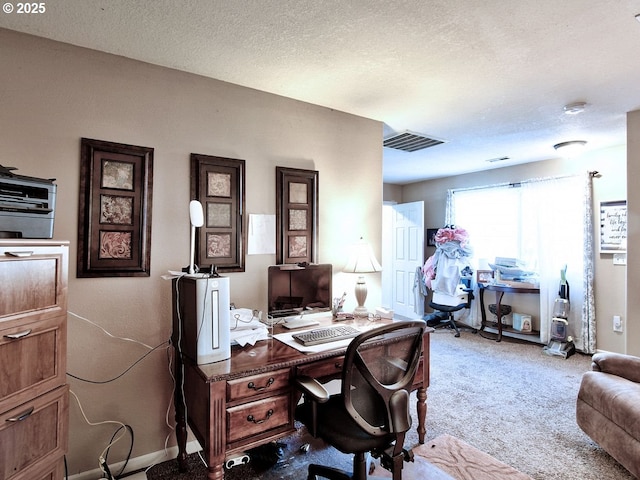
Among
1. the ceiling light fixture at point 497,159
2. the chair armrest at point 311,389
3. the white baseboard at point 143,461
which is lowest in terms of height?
the white baseboard at point 143,461

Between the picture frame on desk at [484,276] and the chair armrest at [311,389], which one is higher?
the picture frame on desk at [484,276]

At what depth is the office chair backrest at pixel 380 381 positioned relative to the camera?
4.70 feet

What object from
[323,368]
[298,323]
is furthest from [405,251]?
[323,368]

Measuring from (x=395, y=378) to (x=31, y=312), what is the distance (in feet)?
5.04

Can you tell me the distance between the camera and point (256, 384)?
155 cm

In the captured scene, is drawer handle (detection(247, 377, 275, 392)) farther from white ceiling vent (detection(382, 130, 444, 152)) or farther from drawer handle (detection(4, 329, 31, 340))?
white ceiling vent (detection(382, 130, 444, 152))

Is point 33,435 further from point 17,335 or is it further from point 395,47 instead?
point 395,47

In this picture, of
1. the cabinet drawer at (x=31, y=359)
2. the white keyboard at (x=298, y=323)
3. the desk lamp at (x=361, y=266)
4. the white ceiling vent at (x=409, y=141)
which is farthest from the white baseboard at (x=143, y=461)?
the white ceiling vent at (x=409, y=141)

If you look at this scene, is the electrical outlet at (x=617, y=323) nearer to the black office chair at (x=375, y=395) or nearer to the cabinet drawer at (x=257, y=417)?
the black office chair at (x=375, y=395)

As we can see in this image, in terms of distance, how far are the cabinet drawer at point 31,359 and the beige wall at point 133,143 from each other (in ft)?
1.57

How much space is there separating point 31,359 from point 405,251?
17.0 ft

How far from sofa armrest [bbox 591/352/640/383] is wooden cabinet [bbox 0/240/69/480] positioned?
3.14 metres

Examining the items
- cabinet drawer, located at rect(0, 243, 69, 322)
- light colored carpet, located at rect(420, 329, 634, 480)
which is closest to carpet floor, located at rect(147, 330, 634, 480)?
light colored carpet, located at rect(420, 329, 634, 480)

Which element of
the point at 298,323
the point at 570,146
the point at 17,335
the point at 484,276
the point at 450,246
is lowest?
the point at 298,323
